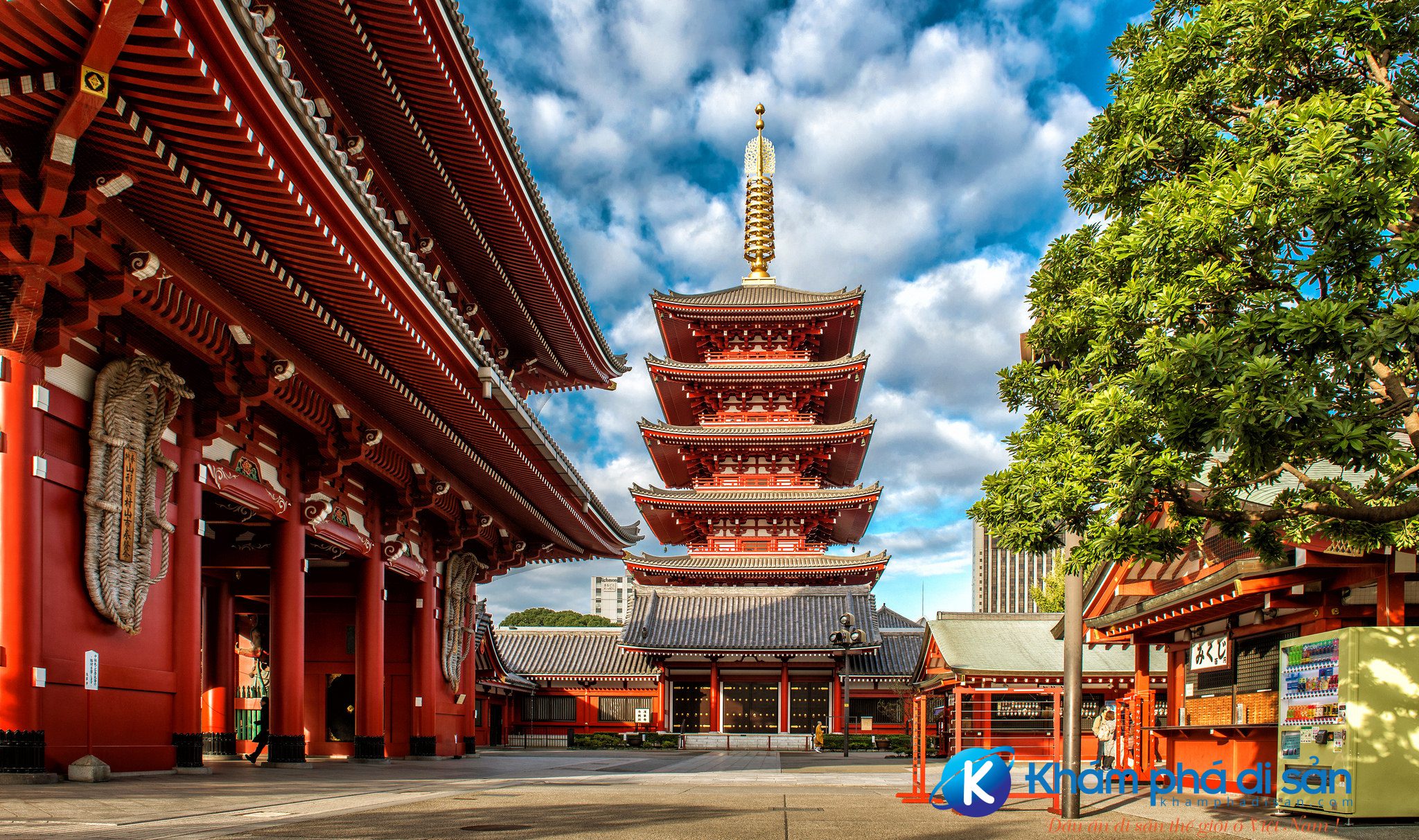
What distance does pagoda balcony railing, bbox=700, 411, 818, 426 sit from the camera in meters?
43.8

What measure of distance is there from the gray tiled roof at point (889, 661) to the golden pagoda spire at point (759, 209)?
1684 cm

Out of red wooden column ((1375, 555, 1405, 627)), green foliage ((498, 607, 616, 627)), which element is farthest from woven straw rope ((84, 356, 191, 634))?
green foliage ((498, 607, 616, 627))

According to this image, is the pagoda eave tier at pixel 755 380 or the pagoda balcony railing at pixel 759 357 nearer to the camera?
the pagoda eave tier at pixel 755 380

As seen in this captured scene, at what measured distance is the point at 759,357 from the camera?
4450cm

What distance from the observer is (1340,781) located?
407 inches

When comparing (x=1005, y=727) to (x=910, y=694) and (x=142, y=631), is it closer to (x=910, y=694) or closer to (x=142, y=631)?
(x=910, y=694)

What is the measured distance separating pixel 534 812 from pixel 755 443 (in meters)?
32.9

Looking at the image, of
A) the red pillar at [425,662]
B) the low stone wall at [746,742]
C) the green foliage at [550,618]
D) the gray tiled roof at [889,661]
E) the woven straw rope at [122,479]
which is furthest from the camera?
the green foliage at [550,618]

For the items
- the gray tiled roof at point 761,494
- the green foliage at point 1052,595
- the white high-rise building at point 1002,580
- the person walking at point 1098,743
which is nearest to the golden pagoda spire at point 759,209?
the gray tiled roof at point 761,494

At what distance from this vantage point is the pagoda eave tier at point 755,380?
140 feet

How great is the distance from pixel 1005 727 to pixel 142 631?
21055 mm

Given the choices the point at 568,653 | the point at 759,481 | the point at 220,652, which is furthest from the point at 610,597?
the point at 220,652

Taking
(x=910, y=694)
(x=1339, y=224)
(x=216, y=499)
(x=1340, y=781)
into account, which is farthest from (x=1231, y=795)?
(x=910, y=694)

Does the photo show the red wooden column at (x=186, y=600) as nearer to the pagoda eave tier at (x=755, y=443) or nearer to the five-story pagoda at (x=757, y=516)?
the five-story pagoda at (x=757, y=516)
